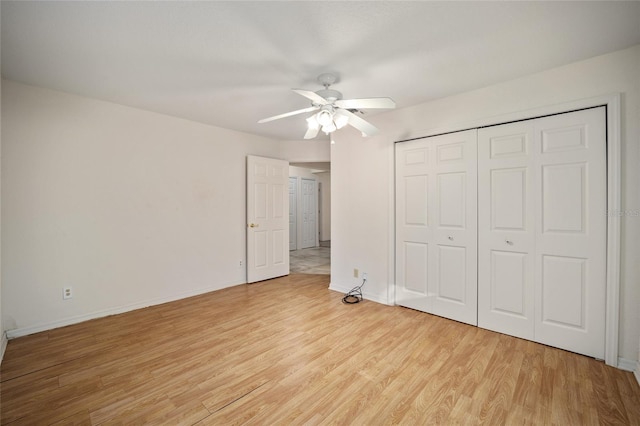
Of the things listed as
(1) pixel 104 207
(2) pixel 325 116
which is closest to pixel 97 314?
(1) pixel 104 207

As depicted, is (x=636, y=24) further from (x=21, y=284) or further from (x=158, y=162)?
(x=21, y=284)

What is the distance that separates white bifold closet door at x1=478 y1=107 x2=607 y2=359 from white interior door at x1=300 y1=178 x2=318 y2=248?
5801 millimetres

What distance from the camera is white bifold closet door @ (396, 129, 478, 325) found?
286 cm

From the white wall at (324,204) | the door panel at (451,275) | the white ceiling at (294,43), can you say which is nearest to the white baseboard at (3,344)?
the white ceiling at (294,43)

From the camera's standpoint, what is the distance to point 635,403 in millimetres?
1708

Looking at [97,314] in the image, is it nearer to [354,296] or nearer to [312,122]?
[354,296]

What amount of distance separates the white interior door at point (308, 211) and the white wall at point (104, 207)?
3.99m

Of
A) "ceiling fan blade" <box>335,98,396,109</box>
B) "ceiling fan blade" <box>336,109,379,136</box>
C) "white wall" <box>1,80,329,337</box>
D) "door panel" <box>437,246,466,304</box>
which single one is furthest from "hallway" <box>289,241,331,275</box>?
"ceiling fan blade" <box>335,98,396,109</box>

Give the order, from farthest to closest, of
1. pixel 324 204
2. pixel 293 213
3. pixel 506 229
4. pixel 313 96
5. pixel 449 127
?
pixel 324 204 < pixel 293 213 < pixel 449 127 < pixel 506 229 < pixel 313 96

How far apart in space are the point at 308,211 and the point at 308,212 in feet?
0.10

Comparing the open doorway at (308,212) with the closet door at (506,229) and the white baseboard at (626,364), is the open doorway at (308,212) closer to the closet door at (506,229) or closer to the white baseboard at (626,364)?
the closet door at (506,229)

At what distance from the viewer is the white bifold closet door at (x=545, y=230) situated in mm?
2207

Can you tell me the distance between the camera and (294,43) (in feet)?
6.49

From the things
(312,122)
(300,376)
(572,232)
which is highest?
(312,122)
